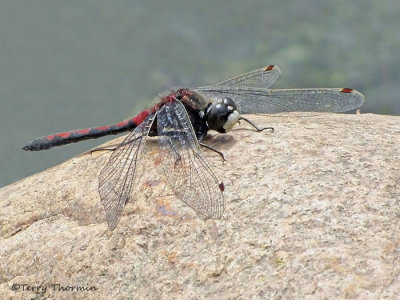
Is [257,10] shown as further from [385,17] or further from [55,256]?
[55,256]

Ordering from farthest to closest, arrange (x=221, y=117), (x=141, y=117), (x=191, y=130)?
1. (x=141, y=117)
2. (x=221, y=117)
3. (x=191, y=130)

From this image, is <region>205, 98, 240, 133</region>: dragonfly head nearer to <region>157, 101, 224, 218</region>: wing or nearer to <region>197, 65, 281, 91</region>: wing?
<region>157, 101, 224, 218</region>: wing

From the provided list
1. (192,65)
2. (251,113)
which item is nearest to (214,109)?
(251,113)

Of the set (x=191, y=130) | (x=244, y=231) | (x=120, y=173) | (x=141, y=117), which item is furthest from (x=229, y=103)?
(x=244, y=231)

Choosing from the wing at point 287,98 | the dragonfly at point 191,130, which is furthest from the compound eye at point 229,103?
the wing at point 287,98

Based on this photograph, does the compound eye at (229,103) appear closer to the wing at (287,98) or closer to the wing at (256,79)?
the wing at (287,98)

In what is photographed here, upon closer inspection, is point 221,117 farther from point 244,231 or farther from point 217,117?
point 244,231
